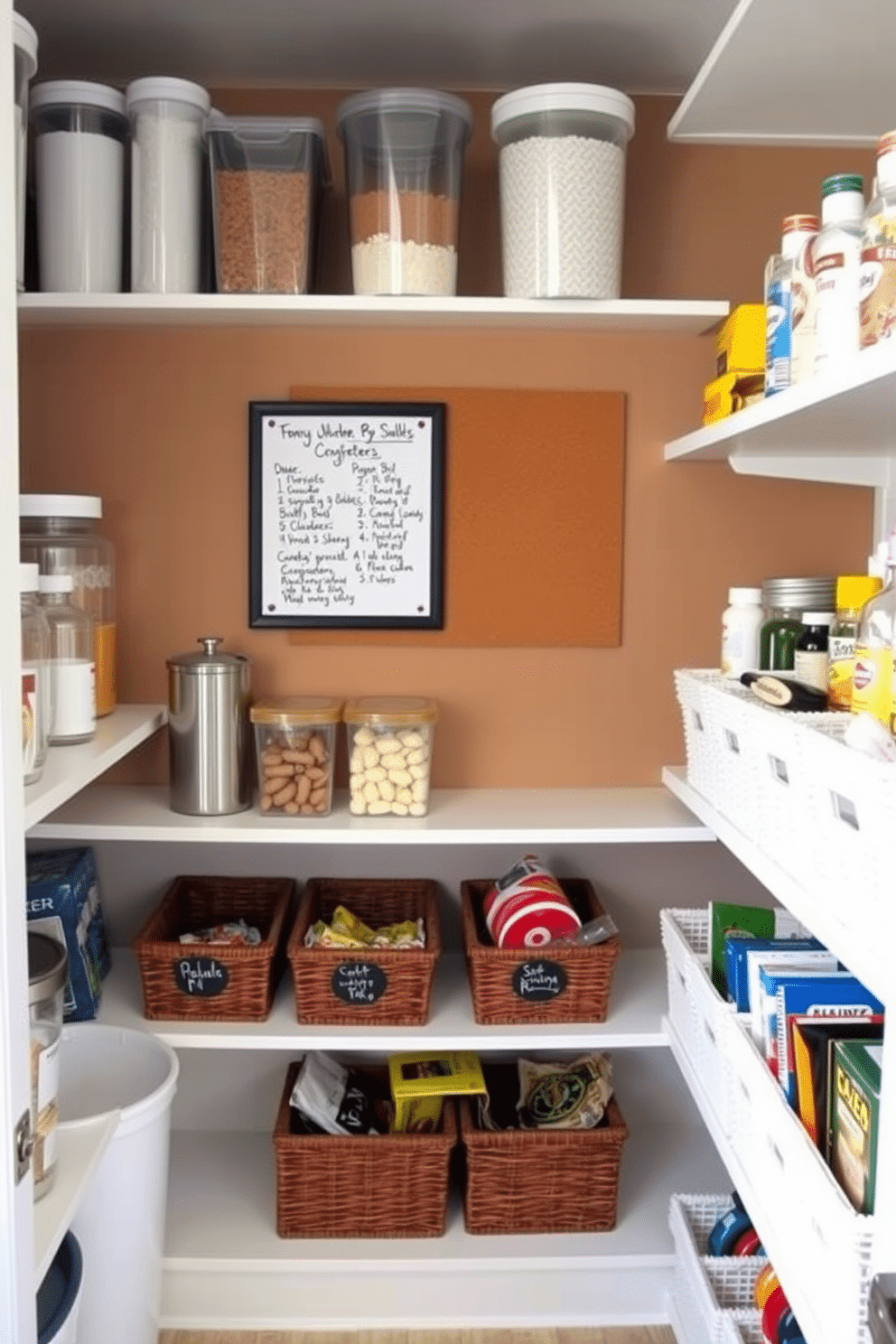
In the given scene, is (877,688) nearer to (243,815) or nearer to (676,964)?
(676,964)

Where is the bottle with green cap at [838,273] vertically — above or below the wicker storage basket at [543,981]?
above

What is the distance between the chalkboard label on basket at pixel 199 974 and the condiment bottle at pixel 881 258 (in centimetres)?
146

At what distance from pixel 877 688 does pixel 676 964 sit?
2.85 ft

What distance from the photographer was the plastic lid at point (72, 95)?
1.92 metres

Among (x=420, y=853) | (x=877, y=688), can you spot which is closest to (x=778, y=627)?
(x=877, y=688)

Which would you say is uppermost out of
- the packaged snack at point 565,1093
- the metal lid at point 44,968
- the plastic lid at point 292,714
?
the plastic lid at point 292,714

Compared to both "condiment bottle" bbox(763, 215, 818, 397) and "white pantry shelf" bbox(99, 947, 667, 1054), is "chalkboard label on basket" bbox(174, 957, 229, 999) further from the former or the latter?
→ "condiment bottle" bbox(763, 215, 818, 397)

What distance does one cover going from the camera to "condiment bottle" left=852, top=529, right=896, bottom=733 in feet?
4.09

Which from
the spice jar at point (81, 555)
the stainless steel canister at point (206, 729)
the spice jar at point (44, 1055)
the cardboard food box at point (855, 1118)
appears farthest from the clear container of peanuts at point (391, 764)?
the cardboard food box at point (855, 1118)

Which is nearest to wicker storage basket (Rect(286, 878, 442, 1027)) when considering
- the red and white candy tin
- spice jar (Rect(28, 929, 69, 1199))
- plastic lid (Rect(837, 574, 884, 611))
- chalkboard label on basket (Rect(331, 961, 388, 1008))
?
chalkboard label on basket (Rect(331, 961, 388, 1008))

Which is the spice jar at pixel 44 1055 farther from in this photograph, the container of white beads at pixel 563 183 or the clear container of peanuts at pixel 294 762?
the container of white beads at pixel 563 183

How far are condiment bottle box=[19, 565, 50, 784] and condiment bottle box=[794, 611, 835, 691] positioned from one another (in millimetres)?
1022

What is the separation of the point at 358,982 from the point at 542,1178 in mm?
506

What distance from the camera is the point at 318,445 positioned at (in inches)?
89.3
